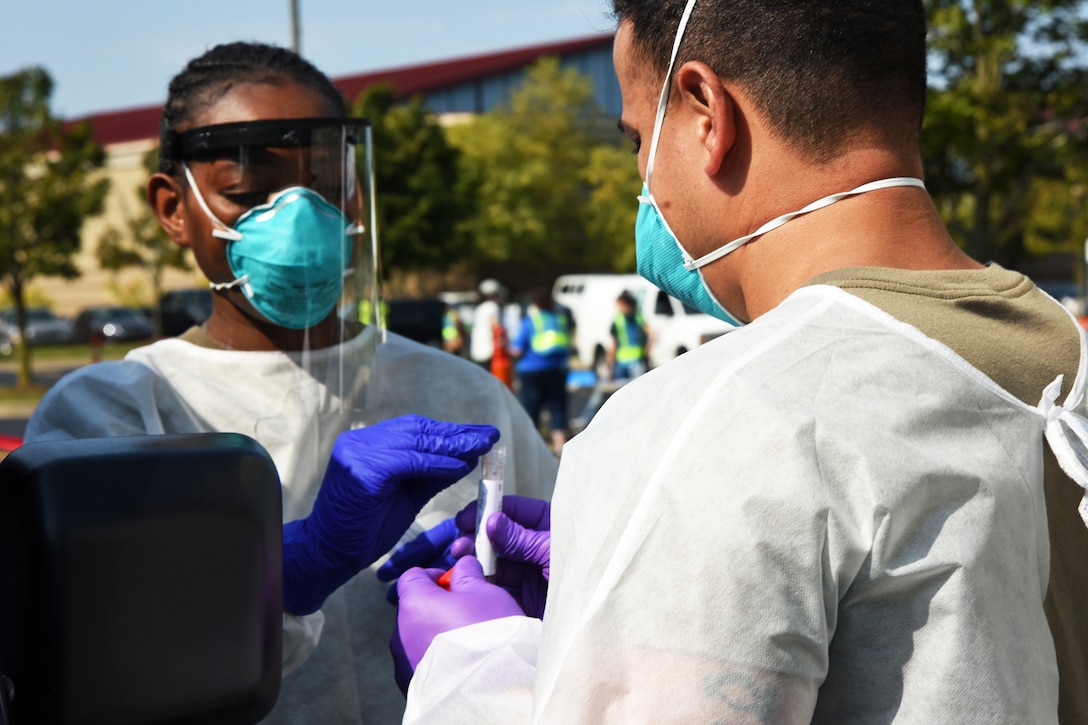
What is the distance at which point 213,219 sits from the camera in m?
2.54

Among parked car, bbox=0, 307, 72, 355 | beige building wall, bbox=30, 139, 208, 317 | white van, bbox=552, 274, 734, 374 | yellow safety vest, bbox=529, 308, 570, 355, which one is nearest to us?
yellow safety vest, bbox=529, 308, 570, 355

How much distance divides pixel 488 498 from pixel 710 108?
0.90 meters

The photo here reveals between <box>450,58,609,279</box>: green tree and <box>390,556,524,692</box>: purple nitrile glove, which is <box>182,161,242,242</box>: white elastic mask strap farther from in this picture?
<box>450,58,609,279</box>: green tree

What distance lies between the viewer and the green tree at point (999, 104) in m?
17.9

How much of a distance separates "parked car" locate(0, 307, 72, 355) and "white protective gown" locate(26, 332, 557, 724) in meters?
36.3

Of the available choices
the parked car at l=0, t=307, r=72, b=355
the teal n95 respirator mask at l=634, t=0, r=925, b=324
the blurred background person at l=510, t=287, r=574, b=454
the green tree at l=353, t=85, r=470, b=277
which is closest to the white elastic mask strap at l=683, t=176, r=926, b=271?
the teal n95 respirator mask at l=634, t=0, r=925, b=324

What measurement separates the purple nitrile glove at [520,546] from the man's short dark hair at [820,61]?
85 cm

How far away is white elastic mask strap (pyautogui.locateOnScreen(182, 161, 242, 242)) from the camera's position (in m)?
2.52

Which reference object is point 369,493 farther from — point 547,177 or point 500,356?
point 547,177

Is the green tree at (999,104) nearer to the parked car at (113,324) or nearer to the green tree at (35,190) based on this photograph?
the green tree at (35,190)

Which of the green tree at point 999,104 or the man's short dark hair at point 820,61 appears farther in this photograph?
the green tree at point 999,104

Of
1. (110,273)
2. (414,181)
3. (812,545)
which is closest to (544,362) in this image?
(812,545)

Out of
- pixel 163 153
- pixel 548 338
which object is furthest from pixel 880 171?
pixel 548 338

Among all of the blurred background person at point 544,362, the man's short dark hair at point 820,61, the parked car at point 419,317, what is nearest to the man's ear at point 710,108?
the man's short dark hair at point 820,61
